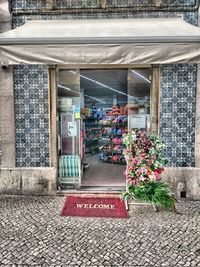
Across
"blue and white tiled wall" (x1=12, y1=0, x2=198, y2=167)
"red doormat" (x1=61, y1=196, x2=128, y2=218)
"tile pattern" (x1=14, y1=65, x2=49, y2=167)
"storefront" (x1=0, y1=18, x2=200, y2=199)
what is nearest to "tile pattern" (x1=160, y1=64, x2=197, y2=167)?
"blue and white tiled wall" (x1=12, y1=0, x2=198, y2=167)

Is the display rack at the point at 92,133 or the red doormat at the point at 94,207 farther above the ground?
the display rack at the point at 92,133

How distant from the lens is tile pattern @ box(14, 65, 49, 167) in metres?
5.69

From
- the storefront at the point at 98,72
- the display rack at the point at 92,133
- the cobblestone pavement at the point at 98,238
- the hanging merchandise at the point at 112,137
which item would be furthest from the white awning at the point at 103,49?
the display rack at the point at 92,133

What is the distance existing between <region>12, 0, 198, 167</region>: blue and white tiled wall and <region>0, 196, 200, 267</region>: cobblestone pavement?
1146 millimetres

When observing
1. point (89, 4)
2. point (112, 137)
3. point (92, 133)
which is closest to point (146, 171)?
point (89, 4)

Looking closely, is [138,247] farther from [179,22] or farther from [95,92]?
[95,92]

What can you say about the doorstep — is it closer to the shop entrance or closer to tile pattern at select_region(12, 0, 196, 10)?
the shop entrance

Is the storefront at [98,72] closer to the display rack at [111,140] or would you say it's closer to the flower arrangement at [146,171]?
the display rack at [111,140]

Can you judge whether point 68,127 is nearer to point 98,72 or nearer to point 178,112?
point 98,72

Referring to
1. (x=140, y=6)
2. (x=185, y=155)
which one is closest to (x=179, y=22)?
(x=140, y=6)

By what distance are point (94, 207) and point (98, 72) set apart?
10.8ft

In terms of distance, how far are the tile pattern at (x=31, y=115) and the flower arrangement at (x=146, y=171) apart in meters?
1.92

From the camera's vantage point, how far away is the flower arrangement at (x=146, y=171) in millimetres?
4785

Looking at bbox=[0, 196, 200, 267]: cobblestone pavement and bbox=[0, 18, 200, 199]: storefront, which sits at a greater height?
bbox=[0, 18, 200, 199]: storefront
